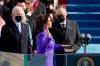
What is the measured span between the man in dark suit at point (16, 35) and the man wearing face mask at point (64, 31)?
57 cm

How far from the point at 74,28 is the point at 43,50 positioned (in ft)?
4.75

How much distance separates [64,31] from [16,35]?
98cm

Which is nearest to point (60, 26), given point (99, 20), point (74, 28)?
point (74, 28)

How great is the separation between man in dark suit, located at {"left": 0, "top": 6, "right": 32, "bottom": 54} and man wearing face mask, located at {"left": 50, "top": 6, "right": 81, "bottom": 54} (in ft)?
1.88

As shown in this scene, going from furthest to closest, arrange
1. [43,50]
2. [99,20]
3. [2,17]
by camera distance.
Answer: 1. [99,20]
2. [2,17]
3. [43,50]

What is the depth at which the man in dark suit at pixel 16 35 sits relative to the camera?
7.73 metres

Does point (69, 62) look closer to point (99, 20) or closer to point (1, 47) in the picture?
point (1, 47)

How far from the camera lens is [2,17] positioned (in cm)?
1039

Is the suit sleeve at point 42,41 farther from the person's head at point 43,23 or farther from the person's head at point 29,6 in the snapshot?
the person's head at point 29,6

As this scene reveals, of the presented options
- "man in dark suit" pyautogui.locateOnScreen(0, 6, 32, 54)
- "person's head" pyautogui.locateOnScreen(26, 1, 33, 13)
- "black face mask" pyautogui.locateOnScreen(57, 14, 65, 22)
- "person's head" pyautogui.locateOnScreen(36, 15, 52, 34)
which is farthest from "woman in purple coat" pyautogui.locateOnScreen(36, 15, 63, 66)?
"person's head" pyautogui.locateOnScreen(26, 1, 33, 13)

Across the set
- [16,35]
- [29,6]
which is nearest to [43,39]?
[16,35]

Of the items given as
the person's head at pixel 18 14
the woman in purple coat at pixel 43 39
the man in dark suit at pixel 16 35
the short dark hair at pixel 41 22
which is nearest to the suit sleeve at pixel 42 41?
the woman in purple coat at pixel 43 39

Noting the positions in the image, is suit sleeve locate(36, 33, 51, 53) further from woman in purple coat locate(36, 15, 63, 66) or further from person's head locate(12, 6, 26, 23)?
person's head locate(12, 6, 26, 23)

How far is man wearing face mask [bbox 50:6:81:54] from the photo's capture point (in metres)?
8.24
